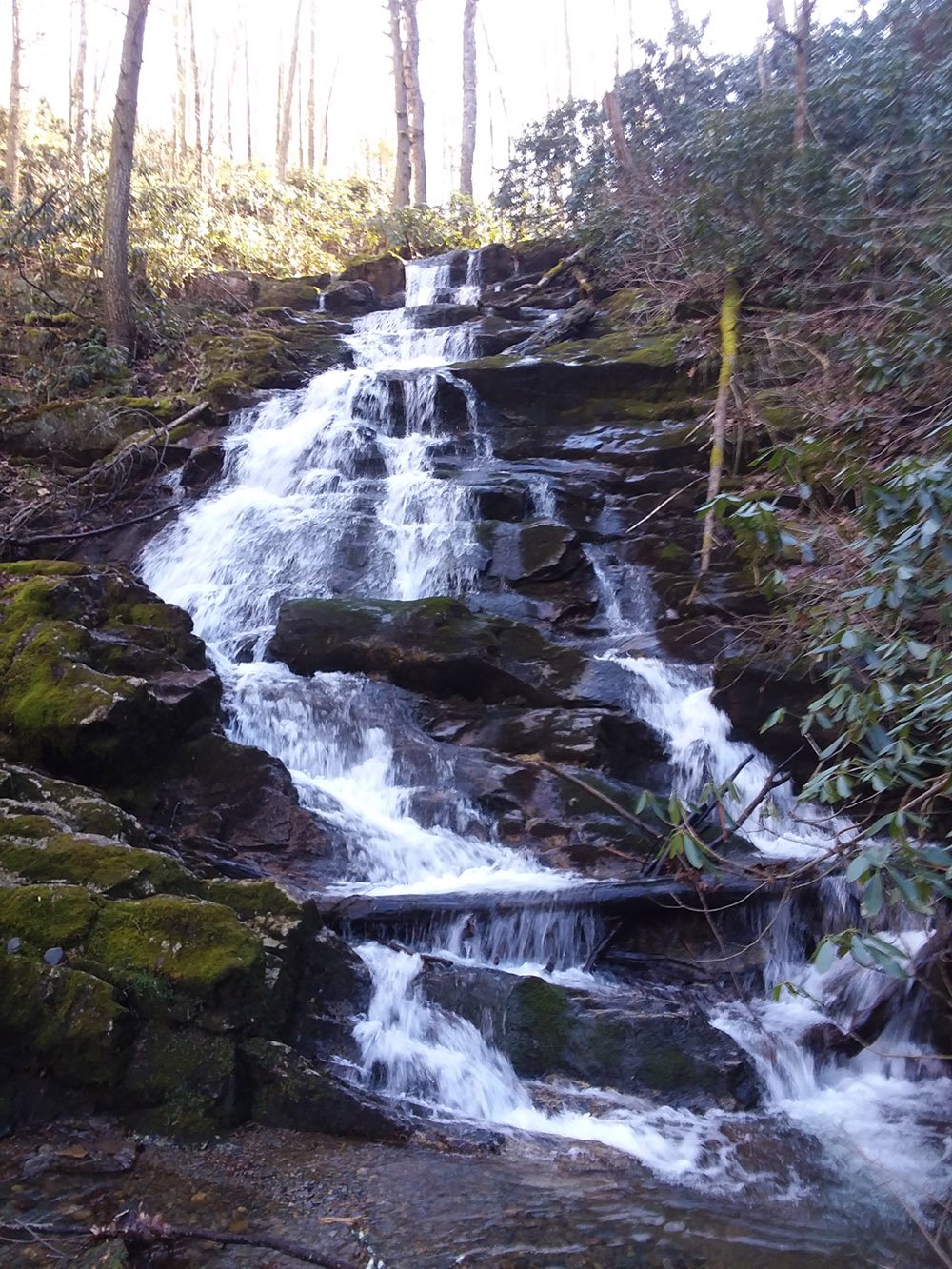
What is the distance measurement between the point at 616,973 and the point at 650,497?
674 cm

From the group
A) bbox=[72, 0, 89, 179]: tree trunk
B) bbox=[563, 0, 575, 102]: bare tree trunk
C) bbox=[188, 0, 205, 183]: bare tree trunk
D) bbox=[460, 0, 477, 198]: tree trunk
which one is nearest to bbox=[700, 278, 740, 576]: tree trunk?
bbox=[460, 0, 477, 198]: tree trunk

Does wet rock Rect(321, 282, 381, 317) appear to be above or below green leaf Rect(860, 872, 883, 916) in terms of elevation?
above

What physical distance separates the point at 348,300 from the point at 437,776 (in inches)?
557

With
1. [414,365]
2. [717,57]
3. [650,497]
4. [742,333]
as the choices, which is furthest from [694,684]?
[717,57]

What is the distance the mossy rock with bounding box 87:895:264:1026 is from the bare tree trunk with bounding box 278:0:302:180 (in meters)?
26.2

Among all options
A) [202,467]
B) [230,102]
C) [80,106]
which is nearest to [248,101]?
[230,102]

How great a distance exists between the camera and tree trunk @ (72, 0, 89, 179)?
811 inches

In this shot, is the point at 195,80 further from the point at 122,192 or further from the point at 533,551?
the point at 533,551

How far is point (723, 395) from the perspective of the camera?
986cm

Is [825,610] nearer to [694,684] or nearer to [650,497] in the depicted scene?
[694,684]

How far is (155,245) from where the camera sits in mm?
17172

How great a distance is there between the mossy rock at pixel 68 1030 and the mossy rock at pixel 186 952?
0.18m

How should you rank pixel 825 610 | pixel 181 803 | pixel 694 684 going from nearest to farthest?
pixel 825 610 < pixel 181 803 < pixel 694 684

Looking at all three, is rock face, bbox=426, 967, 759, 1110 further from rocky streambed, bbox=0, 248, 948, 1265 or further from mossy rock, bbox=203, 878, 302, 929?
mossy rock, bbox=203, 878, 302, 929
